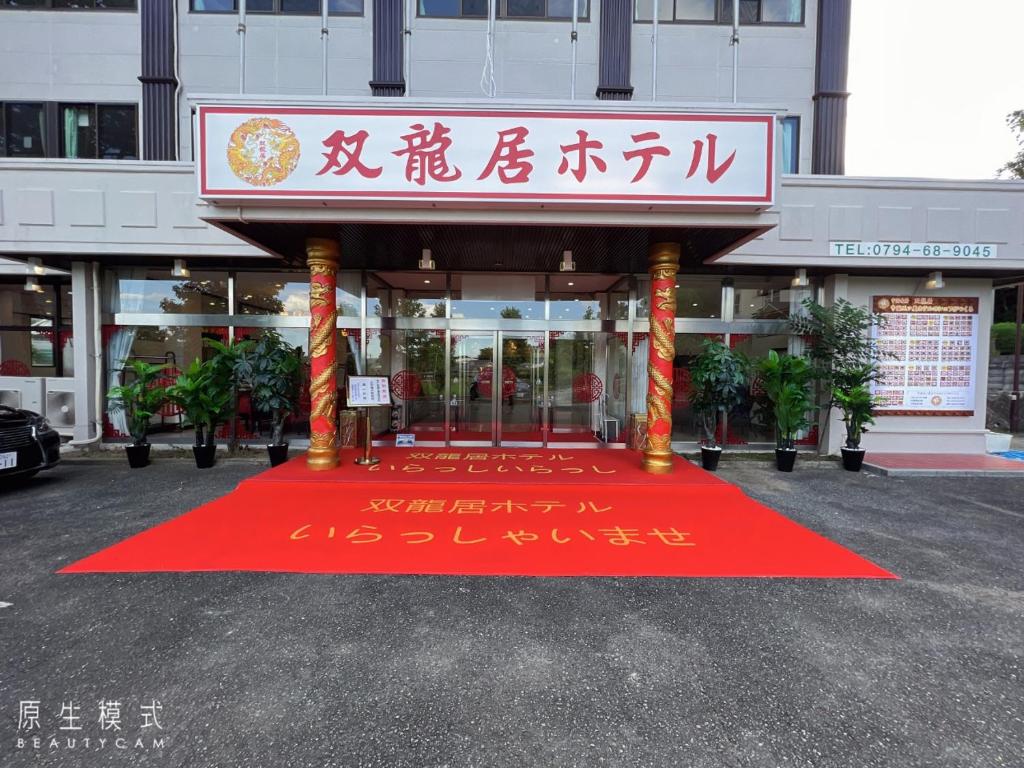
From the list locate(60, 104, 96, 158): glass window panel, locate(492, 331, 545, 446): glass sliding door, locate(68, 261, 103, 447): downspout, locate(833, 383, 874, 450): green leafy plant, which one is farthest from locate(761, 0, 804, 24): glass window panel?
locate(68, 261, 103, 447): downspout

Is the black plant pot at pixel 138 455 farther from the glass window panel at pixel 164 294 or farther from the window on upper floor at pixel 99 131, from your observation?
the window on upper floor at pixel 99 131

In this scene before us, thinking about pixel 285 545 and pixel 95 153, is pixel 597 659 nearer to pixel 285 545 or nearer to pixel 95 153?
pixel 285 545

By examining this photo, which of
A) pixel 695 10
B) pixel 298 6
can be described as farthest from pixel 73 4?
pixel 695 10

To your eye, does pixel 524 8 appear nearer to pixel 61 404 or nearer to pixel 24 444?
pixel 24 444

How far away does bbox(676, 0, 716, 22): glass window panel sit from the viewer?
8422 mm

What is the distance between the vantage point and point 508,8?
836cm

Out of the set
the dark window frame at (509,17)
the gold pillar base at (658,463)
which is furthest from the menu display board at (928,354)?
the dark window frame at (509,17)

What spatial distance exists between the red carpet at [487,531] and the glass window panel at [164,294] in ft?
14.2

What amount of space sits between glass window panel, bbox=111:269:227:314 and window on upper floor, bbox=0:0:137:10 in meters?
5.09

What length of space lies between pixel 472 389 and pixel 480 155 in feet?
14.4

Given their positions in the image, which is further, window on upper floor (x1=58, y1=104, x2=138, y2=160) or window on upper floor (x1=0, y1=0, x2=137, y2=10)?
window on upper floor (x1=58, y1=104, x2=138, y2=160)

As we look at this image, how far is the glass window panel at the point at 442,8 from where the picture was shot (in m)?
8.34

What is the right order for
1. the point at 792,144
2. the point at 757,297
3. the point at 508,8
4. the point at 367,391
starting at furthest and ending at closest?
the point at 792,144, the point at 508,8, the point at 757,297, the point at 367,391

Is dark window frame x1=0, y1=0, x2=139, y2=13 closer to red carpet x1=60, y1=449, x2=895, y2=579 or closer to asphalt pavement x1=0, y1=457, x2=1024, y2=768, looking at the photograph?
red carpet x1=60, y1=449, x2=895, y2=579
